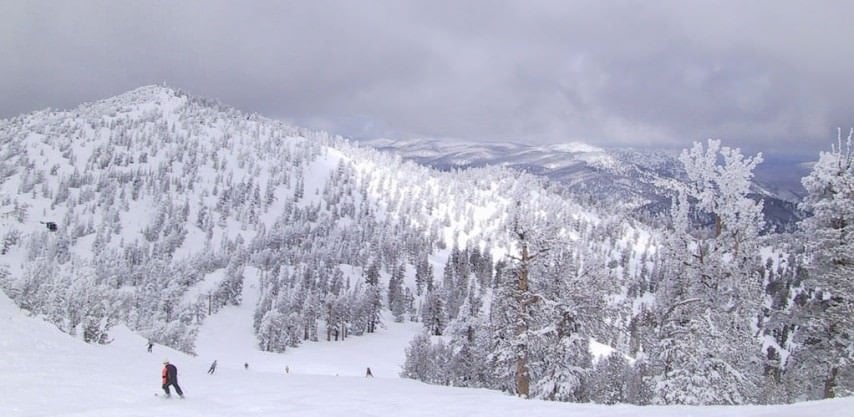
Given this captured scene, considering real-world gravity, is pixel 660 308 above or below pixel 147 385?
above

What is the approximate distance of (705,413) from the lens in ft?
53.0

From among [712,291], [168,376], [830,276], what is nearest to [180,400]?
[168,376]

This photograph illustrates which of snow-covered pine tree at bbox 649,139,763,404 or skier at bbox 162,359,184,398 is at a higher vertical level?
snow-covered pine tree at bbox 649,139,763,404

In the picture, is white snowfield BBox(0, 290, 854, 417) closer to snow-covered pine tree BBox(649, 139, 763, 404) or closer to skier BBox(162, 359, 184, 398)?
skier BBox(162, 359, 184, 398)

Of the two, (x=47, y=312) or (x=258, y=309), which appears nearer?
(x=47, y=312)

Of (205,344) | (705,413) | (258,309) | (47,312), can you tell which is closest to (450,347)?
(47,312)

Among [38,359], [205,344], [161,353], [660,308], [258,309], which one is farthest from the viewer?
[258,309]

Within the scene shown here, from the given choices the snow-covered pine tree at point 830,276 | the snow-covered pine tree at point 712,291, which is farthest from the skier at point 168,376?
the snow-covered pine tree at point 830,276

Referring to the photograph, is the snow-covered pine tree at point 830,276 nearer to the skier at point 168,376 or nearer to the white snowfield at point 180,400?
the white snowfield at point 180,400

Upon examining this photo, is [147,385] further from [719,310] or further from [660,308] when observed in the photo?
[719,310]

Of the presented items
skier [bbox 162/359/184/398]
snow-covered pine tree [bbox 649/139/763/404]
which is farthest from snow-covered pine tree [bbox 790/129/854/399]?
skier [bbox 162/359/184/398]

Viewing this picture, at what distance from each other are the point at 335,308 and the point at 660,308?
11108 centimetres

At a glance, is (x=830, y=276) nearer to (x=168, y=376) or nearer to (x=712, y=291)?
(x=712, y=291)

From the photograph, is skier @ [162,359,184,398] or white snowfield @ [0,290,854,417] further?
skier @ [162,359,184,398]
